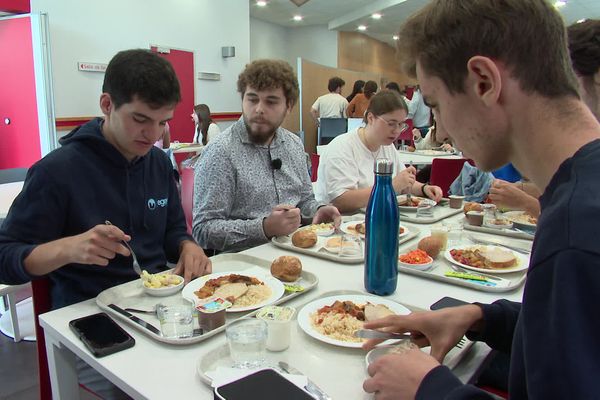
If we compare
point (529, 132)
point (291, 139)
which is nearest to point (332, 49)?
point (291, 139)

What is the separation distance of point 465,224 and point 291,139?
3.12 ft

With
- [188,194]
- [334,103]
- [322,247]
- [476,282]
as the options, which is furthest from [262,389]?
[334,103]

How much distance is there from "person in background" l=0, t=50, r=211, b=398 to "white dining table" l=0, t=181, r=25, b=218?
1.04m

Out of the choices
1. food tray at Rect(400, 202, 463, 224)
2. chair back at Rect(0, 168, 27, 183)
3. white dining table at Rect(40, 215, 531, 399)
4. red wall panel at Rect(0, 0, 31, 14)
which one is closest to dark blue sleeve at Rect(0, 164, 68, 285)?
white dining table at Rect(40, 215, 531, 399)

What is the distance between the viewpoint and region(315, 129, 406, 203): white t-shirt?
8.36 ft

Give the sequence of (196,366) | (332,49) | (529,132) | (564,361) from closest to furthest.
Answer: (564,361), (529,132), (196,366), (332,49)

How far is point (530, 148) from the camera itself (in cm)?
75

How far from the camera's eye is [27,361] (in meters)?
2.41

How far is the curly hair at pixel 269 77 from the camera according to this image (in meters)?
2.07

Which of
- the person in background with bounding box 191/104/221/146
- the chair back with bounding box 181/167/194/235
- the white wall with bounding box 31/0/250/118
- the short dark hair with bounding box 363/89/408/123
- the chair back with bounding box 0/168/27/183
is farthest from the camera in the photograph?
the person in background with bounding box 191/104/221/146

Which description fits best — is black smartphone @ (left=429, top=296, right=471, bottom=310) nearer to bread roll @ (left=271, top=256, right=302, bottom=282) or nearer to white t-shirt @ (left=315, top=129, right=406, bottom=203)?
bread roll @ (left=271, top=256, right=302, bottom=282)

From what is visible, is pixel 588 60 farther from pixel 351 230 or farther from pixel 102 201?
pixel 102 201

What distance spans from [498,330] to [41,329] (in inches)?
45.9

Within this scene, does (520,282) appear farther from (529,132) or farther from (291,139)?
(291,139)
